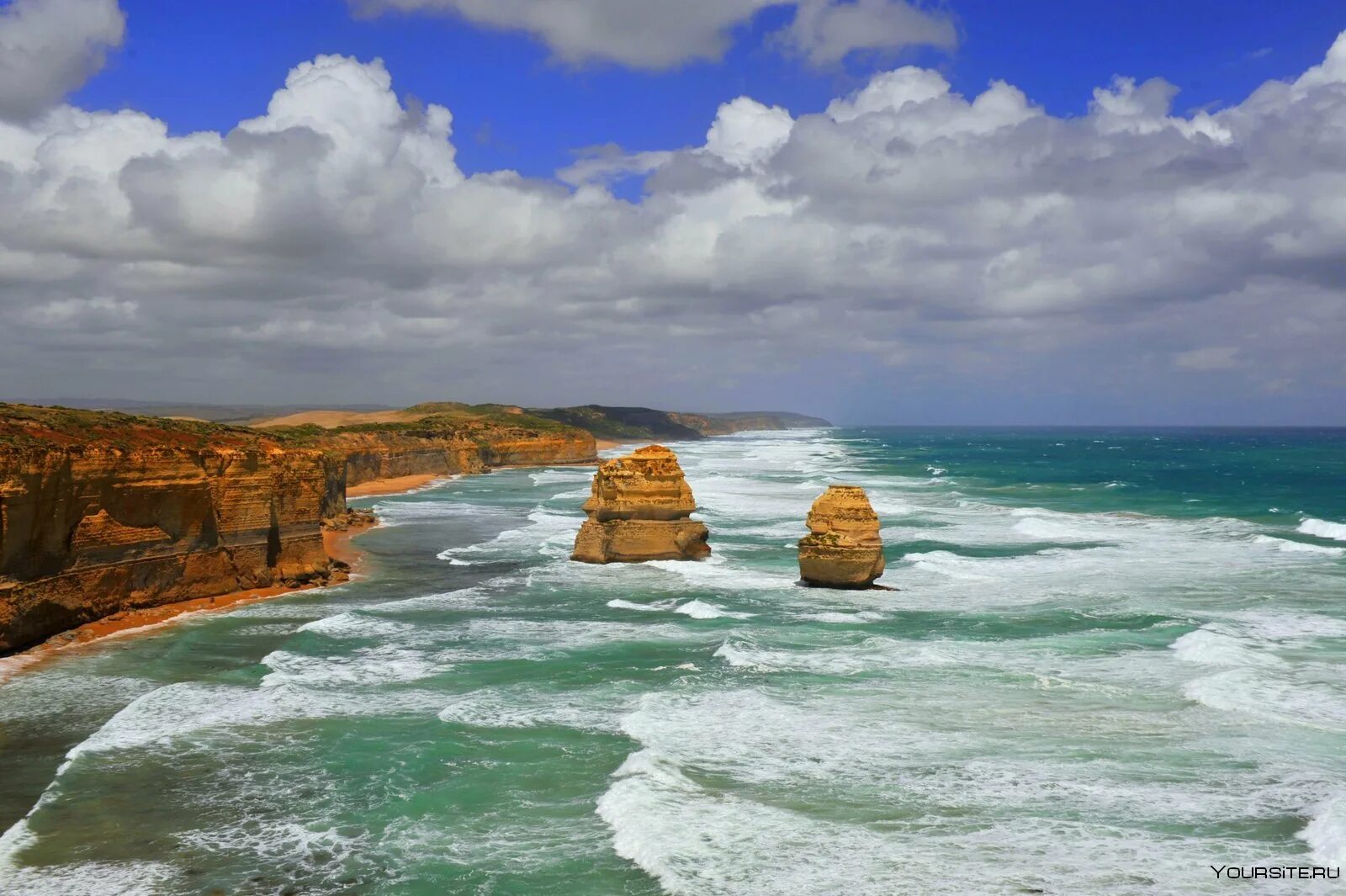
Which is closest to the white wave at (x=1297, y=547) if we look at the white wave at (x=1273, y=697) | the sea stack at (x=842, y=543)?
the sea stack at (x=842, y=543)

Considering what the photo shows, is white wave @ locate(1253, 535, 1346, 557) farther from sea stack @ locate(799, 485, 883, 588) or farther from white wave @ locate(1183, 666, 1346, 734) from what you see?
white wave @ locate(1183, 666, 1346, 734)

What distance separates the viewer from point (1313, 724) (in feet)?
63.0

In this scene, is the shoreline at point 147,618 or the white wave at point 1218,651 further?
the shoreline at point 147,618

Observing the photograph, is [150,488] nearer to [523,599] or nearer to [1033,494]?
[523,599]

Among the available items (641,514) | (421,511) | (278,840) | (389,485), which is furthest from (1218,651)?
(389,485)

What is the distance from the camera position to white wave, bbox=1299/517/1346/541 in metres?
49.8

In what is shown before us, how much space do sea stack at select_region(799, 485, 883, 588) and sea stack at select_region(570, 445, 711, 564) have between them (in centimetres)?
616

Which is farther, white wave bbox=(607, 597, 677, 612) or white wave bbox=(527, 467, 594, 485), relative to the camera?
white wave bbox=(527, 467, 594, 485)

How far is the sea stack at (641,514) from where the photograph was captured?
124 ft

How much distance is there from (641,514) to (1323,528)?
36.1 m

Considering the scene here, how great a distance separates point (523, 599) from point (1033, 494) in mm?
54695

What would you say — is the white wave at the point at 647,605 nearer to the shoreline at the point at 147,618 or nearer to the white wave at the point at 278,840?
the shoreline at the point at 147,618

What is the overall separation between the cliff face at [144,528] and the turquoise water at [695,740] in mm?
1898

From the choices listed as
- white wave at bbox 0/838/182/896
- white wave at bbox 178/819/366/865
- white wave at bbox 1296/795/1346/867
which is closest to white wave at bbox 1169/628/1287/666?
white wave at bbox 1296/795/1346/867
